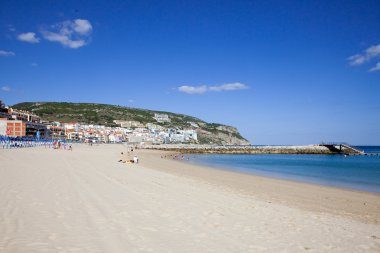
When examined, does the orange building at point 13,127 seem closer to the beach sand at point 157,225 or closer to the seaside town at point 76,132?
the seaside town at point 76,132

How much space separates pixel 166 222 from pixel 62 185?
569cm

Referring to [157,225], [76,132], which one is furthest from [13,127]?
[157,225]

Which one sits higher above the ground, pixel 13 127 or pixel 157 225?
pixel 13 127

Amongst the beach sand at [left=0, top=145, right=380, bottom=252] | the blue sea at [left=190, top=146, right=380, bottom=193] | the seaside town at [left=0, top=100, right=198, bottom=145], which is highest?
the seaside town at [left=0, top=100, right=198, bottom=145]

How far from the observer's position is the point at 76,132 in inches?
5241

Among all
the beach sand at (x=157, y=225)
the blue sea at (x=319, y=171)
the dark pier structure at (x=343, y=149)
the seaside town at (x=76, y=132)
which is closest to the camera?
the beach sand at (x=157, y=225)

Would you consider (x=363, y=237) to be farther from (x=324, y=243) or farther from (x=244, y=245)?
(x=244, y=245)

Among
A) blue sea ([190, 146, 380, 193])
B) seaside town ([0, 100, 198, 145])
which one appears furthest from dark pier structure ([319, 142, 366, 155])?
seaside town ([0, 100, 198, 145])

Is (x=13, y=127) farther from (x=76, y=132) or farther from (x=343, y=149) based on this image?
(x=343, y=149)

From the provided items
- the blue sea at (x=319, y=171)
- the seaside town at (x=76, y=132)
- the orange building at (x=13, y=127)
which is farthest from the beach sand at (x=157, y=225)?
the orange building at (x=13, y=127)

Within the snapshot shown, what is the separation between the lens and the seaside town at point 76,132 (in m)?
87.9

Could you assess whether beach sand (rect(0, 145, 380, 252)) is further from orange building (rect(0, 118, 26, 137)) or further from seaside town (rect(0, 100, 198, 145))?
orange building (rect(0, 118, 26, 137))

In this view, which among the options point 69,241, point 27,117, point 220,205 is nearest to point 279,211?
point 220,205

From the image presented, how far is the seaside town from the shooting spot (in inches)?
3462
